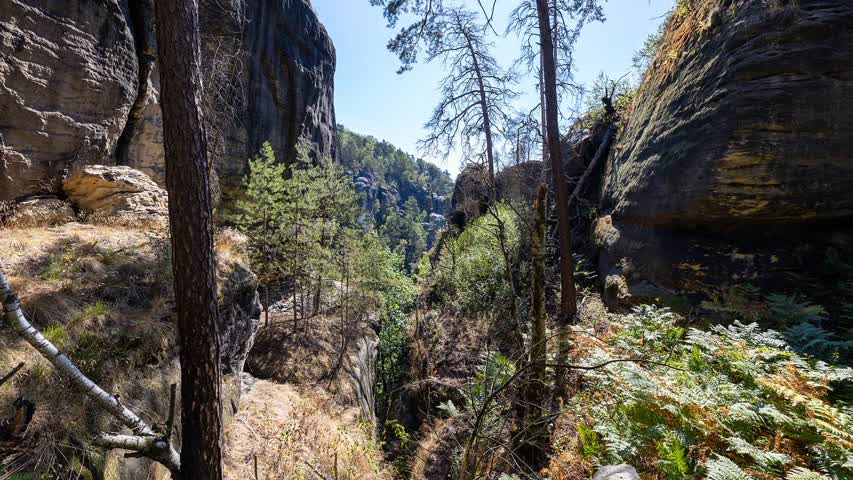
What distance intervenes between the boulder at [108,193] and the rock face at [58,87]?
0.51 m

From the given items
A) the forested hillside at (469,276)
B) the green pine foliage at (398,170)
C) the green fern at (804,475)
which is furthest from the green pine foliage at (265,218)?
the green pine foliage at (398,170)

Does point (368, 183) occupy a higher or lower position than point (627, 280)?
higher

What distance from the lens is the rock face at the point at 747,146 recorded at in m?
5.09

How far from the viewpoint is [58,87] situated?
7.32m

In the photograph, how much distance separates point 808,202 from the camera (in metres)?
5.20

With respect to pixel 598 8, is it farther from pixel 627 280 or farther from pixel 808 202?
pixel 627 280

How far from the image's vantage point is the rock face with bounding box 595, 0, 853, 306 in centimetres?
509

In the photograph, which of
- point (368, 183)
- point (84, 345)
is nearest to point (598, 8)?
point (84, 345)

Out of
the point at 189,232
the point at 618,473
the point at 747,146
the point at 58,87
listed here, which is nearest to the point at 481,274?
the point at 747,146

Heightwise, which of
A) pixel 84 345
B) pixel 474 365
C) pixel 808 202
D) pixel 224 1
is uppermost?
pixel 224 1

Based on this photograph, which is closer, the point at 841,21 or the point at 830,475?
the point at 830,475

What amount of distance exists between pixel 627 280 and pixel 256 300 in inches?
318

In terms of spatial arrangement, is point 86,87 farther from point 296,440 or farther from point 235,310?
point 296,440

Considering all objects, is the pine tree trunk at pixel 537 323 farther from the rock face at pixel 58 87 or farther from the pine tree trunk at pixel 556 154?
the rock face at pixel 58 87
